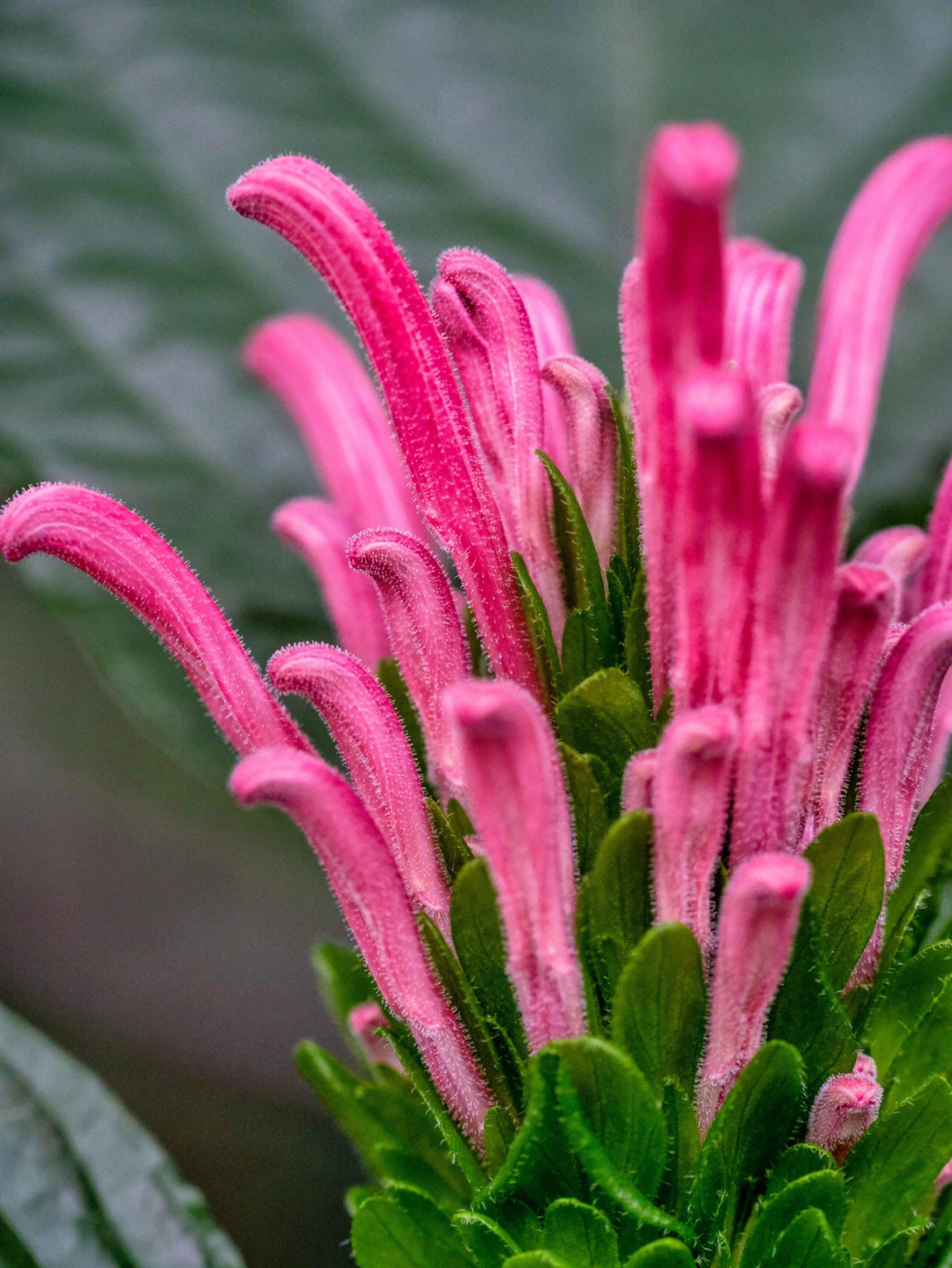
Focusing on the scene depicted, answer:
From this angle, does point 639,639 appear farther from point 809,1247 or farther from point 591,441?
point 809,1247

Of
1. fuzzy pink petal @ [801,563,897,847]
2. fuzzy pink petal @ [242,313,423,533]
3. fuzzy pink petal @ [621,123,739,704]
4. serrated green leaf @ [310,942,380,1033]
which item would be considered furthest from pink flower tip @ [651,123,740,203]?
serrated green leaf @ [310,942,380,1033]

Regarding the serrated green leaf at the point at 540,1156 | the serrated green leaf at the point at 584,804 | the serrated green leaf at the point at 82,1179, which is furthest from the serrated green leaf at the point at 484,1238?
the serrated green leaf at the point at 82,1179

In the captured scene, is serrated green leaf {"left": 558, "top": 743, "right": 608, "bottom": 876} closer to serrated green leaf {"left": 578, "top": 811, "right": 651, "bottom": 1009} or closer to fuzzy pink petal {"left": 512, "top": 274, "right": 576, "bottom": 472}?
serrated green leaf {"left": 578, "top": 811, "right": 651, "bottom": 1009}

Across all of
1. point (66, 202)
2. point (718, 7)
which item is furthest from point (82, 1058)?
point (718, 7)

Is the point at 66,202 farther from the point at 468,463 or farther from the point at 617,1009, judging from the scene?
the point at 617,1009

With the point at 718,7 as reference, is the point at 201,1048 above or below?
below

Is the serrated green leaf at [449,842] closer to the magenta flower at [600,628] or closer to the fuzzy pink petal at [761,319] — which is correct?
the magenta flower at [600,628]
